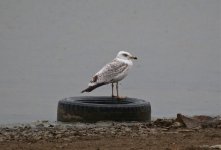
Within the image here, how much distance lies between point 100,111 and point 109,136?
180 centimetres

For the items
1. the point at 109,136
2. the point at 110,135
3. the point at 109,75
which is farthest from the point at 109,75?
the point at 109,136

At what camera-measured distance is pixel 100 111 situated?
39.8 feet

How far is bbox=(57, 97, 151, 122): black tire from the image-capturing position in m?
12.1

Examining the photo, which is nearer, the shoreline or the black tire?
the shoreline

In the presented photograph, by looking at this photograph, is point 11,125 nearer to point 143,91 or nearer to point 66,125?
point 66,125

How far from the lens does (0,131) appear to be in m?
11.1

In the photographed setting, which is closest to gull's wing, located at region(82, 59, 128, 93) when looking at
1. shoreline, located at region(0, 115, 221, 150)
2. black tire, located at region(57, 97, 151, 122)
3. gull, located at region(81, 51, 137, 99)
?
gull, located at region(81, 51, 137, 99)

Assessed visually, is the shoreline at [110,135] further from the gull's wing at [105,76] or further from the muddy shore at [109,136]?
the gull's wing at [105,76]

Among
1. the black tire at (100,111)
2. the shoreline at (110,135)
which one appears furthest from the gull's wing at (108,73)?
the shoreline at (110,135)

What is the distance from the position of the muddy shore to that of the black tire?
0.17 metres

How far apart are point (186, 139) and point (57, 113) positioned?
332cm

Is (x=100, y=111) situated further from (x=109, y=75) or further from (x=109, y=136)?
(x=109, y=136)

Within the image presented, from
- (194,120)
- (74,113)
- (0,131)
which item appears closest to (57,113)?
(74,113)

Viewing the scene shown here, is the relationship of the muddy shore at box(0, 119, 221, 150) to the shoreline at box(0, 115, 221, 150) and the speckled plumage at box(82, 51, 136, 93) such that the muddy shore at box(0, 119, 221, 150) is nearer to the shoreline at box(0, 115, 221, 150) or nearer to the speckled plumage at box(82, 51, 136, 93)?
the shoreline at box(0, 115, 221, 150)
